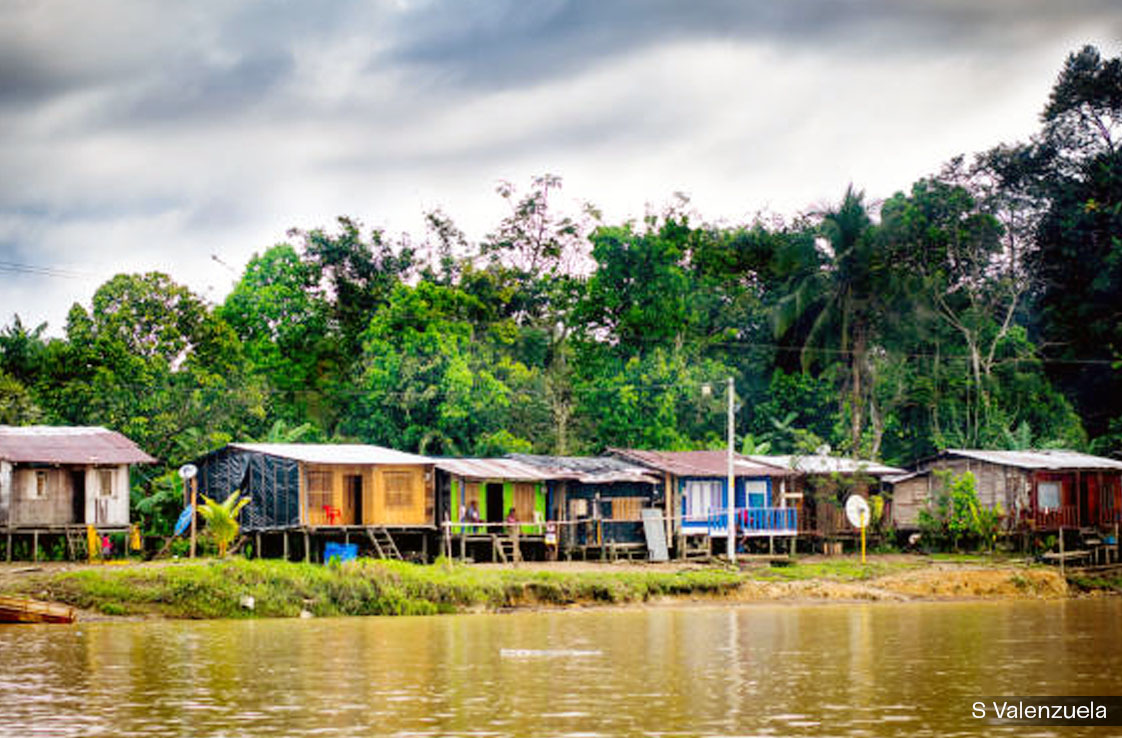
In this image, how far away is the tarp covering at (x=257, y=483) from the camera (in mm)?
37125

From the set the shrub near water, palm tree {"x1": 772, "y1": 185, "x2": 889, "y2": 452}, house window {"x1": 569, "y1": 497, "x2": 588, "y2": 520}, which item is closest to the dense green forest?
palm tree {"x1": 772, "y1": 185, "x2": 889, "y2": 452}

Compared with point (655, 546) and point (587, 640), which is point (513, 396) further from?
point (587, 640)

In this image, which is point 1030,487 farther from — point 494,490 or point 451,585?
point 451,585

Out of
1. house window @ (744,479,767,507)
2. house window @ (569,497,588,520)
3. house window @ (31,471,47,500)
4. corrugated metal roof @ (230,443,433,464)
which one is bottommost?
house window @ (569,497,588,520)

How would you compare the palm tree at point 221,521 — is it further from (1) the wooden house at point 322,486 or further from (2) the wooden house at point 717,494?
(2) the wooden house at point 717,494

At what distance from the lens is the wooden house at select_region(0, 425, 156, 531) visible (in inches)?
1438

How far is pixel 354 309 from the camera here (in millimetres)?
56625

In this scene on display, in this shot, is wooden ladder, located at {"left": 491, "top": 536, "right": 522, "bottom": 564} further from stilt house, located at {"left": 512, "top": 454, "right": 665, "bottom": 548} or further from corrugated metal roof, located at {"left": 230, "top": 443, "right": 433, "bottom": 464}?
corrugated metal roof, located at {"left": 230, "top": 443, "right": 433, "bottom": 464}

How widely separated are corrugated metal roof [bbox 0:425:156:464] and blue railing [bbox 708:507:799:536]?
16.6m

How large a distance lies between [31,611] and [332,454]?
12253 mm

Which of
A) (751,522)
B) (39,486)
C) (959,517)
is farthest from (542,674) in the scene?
(959,517)

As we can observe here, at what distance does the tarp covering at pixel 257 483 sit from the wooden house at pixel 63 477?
2148 mm

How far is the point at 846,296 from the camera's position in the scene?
55625 millimetres

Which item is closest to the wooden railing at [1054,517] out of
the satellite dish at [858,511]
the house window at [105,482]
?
the satellite dish at [858,511]
